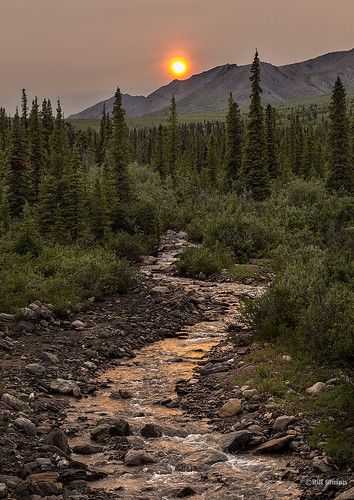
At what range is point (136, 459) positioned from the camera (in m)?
9.53

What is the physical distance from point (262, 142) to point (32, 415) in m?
52.0

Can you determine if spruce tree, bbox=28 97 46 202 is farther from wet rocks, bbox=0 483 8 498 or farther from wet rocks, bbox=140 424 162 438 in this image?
wet rocks, bbox=0 483 8 498

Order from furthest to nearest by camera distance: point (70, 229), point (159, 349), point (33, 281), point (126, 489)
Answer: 1. point (70, 229)
2. point (33, 281)
3. point (159, 349)
4. point (126, 489)

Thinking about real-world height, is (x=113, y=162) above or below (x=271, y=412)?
above

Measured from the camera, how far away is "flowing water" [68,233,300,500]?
8.63 m

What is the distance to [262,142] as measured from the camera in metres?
59.6

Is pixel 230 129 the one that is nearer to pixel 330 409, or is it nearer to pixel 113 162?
pixel 113 162

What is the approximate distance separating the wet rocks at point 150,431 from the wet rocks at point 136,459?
1039 mm

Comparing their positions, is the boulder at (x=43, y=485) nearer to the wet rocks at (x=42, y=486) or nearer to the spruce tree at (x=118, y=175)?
the wet rocks at (x=42, y=486)

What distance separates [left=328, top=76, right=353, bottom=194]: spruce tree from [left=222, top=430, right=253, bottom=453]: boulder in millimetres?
48618

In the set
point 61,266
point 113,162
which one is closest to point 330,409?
point 61,266

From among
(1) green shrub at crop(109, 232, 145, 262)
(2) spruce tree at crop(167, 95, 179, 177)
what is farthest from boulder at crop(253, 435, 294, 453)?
(2) spruce tree at crop(167, 95, 179, 177)

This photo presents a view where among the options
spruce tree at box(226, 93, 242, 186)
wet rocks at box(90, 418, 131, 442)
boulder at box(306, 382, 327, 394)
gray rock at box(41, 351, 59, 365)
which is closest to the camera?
wet rocks at box(90, 418, 131, 442)

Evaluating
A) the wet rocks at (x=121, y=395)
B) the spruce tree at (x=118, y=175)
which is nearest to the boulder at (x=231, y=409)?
the wet rocks at (x=121, y=395)
